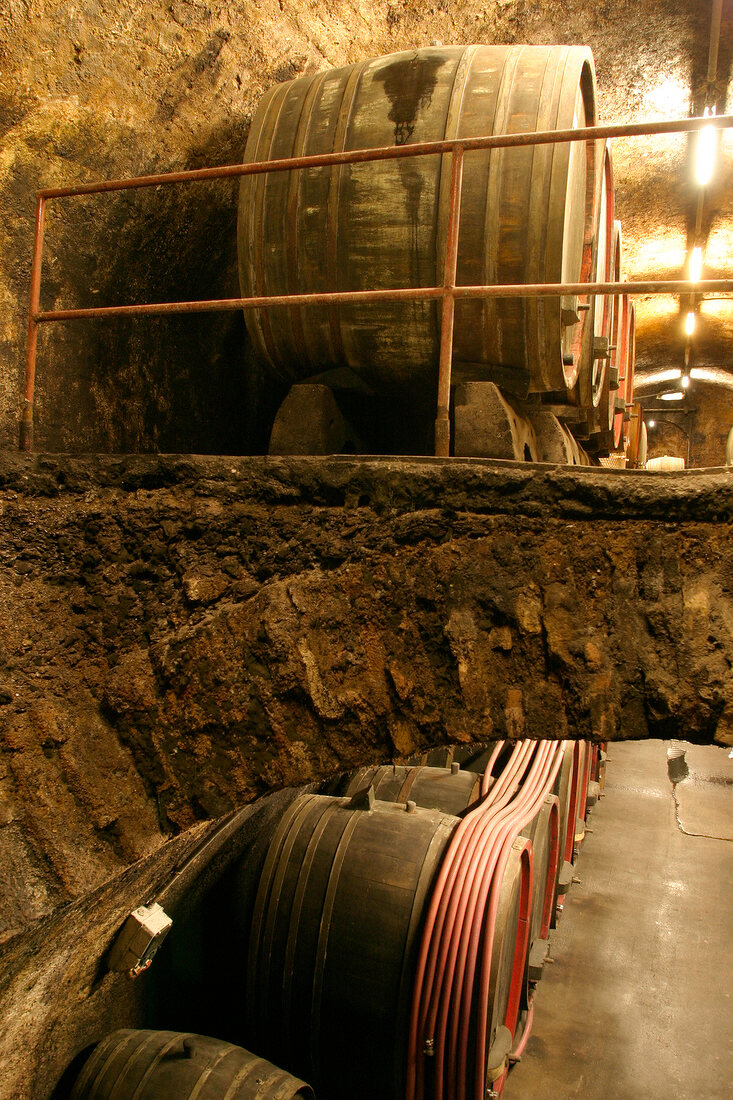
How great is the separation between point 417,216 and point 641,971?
509 centimetres

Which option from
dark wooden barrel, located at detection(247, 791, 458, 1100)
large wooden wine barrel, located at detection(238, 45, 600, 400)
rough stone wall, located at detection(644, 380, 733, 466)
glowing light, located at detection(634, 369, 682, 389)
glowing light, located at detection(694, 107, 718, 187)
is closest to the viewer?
large wooden wine barrel, located at detection(238, 45, 600, 400)

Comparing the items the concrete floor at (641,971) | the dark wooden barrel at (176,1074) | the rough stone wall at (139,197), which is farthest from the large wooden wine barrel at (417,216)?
the concrete floor at (641,971)

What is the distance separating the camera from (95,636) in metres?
2.14

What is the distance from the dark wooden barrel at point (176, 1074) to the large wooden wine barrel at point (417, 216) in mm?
2563

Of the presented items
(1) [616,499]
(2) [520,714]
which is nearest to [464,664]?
(2) [520,714]

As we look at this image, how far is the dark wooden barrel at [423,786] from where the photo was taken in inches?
153

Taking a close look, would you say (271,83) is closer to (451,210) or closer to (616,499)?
(451,210)

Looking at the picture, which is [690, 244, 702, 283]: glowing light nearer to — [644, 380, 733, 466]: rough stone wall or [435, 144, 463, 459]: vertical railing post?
[644, 380, 733, 466]: rough stone wall

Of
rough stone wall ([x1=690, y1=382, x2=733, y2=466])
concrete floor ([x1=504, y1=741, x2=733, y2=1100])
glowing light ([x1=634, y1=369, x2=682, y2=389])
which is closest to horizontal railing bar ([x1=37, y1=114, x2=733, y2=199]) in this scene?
concrete floor ([x1=504, y1=741, x2=733, y2=1100])

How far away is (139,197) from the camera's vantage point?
10.7 feet

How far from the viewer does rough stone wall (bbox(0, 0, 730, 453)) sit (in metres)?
2.70

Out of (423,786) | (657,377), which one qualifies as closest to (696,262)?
(657,377)

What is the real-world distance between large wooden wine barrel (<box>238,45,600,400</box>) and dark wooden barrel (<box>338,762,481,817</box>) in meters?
2.11

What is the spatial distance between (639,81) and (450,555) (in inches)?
276
